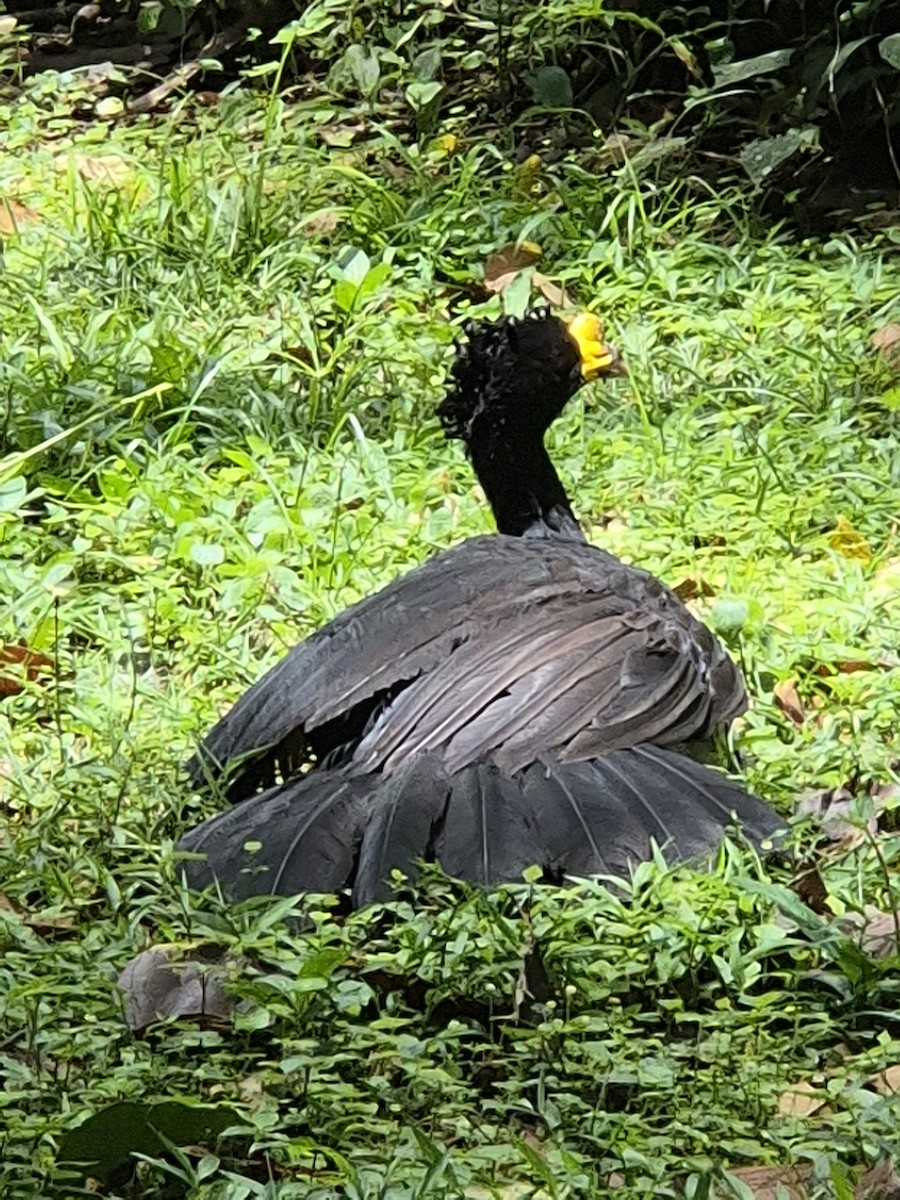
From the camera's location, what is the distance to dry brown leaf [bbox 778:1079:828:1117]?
2903 millimetres

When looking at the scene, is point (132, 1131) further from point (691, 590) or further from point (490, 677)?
point (691, 590)

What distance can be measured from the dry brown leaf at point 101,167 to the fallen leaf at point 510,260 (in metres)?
1.62

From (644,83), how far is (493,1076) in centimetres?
575

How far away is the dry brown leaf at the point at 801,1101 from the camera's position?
290 cm

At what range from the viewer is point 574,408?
20.1 ft

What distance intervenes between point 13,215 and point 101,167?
23.7 inches

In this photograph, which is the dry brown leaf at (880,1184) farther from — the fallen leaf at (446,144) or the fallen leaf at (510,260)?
the fallen leaf at (446,144)

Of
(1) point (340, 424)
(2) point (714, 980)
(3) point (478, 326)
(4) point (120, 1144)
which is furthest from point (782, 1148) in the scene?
(1) point (340, 424)

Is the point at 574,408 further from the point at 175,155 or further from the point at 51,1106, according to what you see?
the point at 51,1106

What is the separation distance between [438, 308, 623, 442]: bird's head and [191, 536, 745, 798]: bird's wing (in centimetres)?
69

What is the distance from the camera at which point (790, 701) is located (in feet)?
14.6

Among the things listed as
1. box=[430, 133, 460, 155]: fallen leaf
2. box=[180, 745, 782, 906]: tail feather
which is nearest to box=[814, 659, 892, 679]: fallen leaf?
box=[180, 745, 782, 906]: tail feather

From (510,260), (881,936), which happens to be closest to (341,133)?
(510,260)

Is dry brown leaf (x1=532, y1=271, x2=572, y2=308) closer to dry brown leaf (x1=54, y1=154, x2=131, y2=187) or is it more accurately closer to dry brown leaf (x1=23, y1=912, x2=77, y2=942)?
dry brown leaf (x1=54, y1=154, x2=131, y2=187)
